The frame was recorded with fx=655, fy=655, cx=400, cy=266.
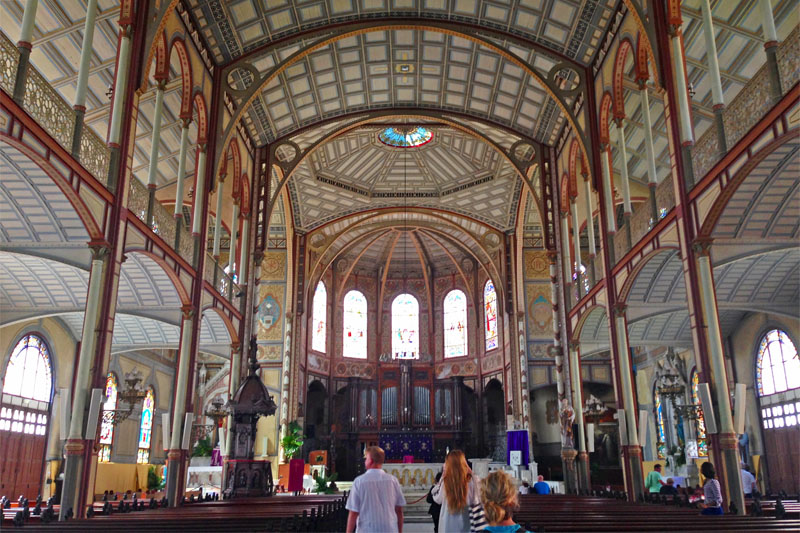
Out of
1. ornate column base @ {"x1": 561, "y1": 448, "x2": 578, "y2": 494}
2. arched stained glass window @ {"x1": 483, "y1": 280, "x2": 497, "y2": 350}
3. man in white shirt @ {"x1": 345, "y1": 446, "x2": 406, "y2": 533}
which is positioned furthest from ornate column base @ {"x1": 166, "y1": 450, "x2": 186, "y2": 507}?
arched stained glass window @ {"x1": 483, "y1": 280, "x2": 497, "y2": 350}

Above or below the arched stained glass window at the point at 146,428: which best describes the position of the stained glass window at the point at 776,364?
above

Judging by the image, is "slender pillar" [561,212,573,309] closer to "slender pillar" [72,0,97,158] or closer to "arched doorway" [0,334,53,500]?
"slender pillar" [72,0,97,158]

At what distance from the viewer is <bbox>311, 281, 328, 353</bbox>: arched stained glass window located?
38.8m

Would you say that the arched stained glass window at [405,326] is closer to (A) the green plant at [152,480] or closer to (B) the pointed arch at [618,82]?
(A) the green plant at [152,480]

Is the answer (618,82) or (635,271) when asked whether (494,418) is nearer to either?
(635,271)

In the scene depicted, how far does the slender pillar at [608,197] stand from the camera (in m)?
20.1

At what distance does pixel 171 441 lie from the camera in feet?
59.8

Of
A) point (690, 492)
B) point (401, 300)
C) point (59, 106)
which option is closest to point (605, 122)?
point (690, 492)

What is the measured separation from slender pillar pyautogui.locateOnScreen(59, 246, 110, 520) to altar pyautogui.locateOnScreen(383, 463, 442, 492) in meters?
15.6

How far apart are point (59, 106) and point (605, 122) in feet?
52.0

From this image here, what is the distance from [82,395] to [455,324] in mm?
29835

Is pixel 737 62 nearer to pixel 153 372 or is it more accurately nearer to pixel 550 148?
pixel 550 148

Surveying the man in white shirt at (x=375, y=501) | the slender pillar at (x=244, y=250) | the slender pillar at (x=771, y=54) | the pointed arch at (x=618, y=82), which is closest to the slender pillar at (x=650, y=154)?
the pointed arch at (x=618, y=82)

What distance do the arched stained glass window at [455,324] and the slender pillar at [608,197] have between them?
21.0 metres
